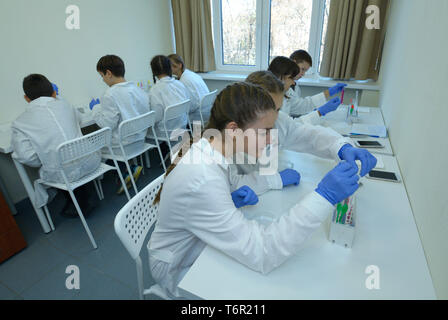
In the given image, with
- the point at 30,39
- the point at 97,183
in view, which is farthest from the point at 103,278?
the point at 30,39

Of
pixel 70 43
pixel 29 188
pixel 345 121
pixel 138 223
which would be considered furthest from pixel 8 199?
pixel 345 121

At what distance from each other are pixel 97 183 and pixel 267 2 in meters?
2.79

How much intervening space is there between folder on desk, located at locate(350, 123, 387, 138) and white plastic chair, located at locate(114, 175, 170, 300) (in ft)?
4.26

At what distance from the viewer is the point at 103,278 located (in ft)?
4.86

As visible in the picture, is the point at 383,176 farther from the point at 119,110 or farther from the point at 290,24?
the point at 290,24

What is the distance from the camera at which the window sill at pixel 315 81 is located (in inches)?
109

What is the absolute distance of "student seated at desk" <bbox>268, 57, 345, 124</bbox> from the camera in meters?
1.60

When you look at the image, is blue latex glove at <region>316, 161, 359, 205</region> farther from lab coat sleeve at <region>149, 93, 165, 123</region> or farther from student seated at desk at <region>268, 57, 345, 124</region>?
lab coat sleeve at <region>149, 93, 165, 123</region>

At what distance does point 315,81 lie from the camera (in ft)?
10.0

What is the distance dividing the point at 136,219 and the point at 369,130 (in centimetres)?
151

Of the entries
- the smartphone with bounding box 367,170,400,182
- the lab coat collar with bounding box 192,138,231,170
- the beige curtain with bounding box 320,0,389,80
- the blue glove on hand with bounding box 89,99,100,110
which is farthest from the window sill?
the lab coat collar with bounding box 192,138,231,170

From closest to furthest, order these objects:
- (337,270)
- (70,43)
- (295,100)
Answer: (337,270)
(295,100)
(70,43)

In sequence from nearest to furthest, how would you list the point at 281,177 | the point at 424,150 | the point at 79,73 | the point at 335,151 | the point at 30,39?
the point at 424,150, the point at 281,177, the point at 335,151, the point at 30,39, the point at 79,73

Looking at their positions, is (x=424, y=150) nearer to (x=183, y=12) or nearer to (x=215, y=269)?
(x=215, y=269)
